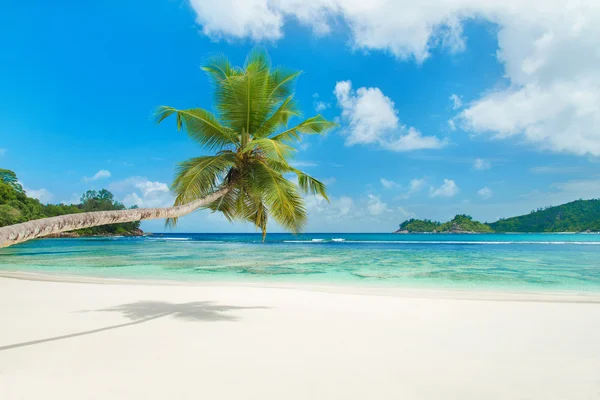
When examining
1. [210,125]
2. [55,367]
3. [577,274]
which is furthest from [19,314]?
[577,274]

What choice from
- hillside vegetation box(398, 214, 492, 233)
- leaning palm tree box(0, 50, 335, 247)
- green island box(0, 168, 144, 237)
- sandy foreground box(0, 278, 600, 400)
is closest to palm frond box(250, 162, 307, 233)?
leaning palm tree box(0, 50, 335, 247)

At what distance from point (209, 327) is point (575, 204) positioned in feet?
269

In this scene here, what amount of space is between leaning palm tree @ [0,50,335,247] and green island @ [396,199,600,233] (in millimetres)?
76475

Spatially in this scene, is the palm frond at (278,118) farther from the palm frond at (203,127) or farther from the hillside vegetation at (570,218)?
the hillside vegetation at (570,218)

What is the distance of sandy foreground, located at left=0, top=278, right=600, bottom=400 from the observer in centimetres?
329

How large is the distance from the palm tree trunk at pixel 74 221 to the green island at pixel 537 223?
79.2m

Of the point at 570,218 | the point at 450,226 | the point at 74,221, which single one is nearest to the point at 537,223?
the point at 570,218

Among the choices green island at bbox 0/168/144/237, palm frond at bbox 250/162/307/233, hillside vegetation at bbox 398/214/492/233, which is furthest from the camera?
hillside vegetation at bbox 398/214/492/233

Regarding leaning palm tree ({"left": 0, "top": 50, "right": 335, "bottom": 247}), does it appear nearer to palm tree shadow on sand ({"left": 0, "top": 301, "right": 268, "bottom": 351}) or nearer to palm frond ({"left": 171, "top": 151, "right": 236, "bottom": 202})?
palm frond ({"left": 171, "top": 151, "right": 236, "bottom": 202})

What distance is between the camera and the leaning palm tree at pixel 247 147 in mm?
7254

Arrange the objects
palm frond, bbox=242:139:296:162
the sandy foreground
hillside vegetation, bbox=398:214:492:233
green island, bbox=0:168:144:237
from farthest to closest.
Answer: hillside vegetation, bbox=398:214:492:233 → green island, bbox=0:168:144:237 → palm frond, bbox=242:139:296:162 → the sandy foreground

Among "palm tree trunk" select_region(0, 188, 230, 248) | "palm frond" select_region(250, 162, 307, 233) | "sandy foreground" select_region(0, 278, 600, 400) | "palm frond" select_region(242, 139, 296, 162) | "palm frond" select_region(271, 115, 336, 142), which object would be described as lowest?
"sandy foreground" select_region(0, 278, 600, 400)

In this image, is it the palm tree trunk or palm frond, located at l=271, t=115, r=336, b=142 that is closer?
the palm tree trunk

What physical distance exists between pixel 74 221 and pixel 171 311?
2884mm
